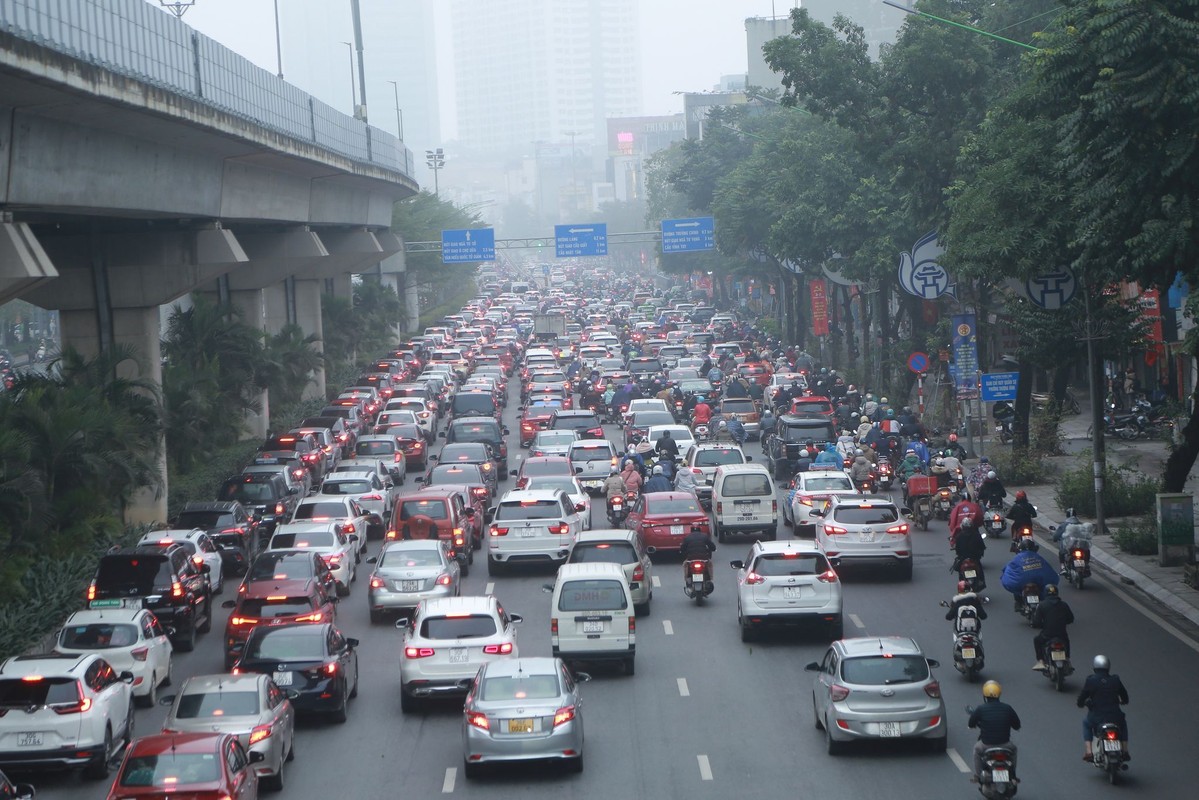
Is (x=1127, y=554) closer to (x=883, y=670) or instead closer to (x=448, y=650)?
(x=883, y=670)

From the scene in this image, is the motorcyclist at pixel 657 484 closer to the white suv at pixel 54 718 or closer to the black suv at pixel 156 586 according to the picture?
the black suv at pixel 156 586

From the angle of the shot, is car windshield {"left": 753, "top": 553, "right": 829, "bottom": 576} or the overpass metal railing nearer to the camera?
car windshield {"left": 753, "top": 553, "right": 829, "bottom": 576}

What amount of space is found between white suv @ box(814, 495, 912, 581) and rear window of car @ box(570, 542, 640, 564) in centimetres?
409

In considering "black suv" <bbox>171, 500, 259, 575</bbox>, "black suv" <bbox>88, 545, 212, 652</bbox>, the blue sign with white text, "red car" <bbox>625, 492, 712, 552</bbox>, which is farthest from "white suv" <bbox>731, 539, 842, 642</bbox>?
the blue sign with white text

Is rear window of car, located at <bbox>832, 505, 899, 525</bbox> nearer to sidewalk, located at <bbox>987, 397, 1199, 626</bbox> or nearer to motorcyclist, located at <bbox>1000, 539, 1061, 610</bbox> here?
motorcyclist, located at <bbox>1000, 539, 1061, 610</bbox>

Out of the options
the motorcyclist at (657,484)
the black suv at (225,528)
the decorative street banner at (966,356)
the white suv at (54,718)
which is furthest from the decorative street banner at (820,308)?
the white suv at (54,718)

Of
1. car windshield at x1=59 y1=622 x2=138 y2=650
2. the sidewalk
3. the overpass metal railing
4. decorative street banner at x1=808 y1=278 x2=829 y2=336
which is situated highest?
the overpass metal railing

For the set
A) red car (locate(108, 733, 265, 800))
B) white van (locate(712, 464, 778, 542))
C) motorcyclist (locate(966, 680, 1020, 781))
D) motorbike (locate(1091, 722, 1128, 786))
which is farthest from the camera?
white van (locate(712, 464, 778, 542))

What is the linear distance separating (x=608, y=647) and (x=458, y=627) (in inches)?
90.2

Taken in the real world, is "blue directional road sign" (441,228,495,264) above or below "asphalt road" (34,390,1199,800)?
above

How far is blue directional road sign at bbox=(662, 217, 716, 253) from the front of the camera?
279ft

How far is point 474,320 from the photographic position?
115 metres

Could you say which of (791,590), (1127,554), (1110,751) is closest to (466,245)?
(1127,554)

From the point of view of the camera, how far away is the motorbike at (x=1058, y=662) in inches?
773
